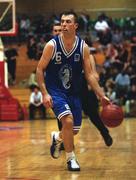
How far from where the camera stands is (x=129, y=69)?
2138cm

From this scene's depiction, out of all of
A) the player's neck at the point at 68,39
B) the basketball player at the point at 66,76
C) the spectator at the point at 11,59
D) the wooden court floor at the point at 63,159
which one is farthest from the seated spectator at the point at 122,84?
the player's neck at the point at 68,39

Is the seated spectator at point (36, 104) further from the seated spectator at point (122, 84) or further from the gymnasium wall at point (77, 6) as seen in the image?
the gymnasium wall at point (77, 6)

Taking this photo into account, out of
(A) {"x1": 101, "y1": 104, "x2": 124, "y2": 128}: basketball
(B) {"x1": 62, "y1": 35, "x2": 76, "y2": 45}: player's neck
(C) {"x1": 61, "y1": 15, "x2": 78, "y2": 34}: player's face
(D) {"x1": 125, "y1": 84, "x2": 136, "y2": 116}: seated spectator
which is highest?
(C) {"x1": 61, "y1": 15, "x2": 78, "y2": 34}: player's face

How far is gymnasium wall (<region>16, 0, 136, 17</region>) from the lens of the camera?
29.7m

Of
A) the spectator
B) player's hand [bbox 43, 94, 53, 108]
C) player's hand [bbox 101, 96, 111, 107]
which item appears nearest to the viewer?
player's hand [bbox 43, 94, 53, 108]

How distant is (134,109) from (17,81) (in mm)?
7101

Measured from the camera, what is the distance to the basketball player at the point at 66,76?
21.9 ft

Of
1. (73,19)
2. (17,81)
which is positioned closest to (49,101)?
(73,19)

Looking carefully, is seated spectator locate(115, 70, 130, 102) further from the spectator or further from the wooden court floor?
the wooden court floor

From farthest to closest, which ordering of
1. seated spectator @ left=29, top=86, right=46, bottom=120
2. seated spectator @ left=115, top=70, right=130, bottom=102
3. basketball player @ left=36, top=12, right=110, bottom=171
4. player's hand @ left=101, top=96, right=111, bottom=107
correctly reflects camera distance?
1. seated spectator @ left=115, top=70, right=130, bottom=102
2. seated spectator @ left=29, top=86, right=46, bottom=120
3. player's hand @ left=101, top=96, right=111, bottom=107
4. basketball player @ left=36, top=12, right=110, bottom=171

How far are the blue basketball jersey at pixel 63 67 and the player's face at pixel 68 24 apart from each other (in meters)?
0.16

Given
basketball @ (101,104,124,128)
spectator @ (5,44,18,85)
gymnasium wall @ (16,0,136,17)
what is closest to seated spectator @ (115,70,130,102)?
spectator @ (5,44,18,85)

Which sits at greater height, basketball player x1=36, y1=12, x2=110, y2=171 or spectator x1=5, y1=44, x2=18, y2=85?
basketball player x1=36, y1=12, x2=110, y2=171

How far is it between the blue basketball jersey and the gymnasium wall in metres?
22.8
